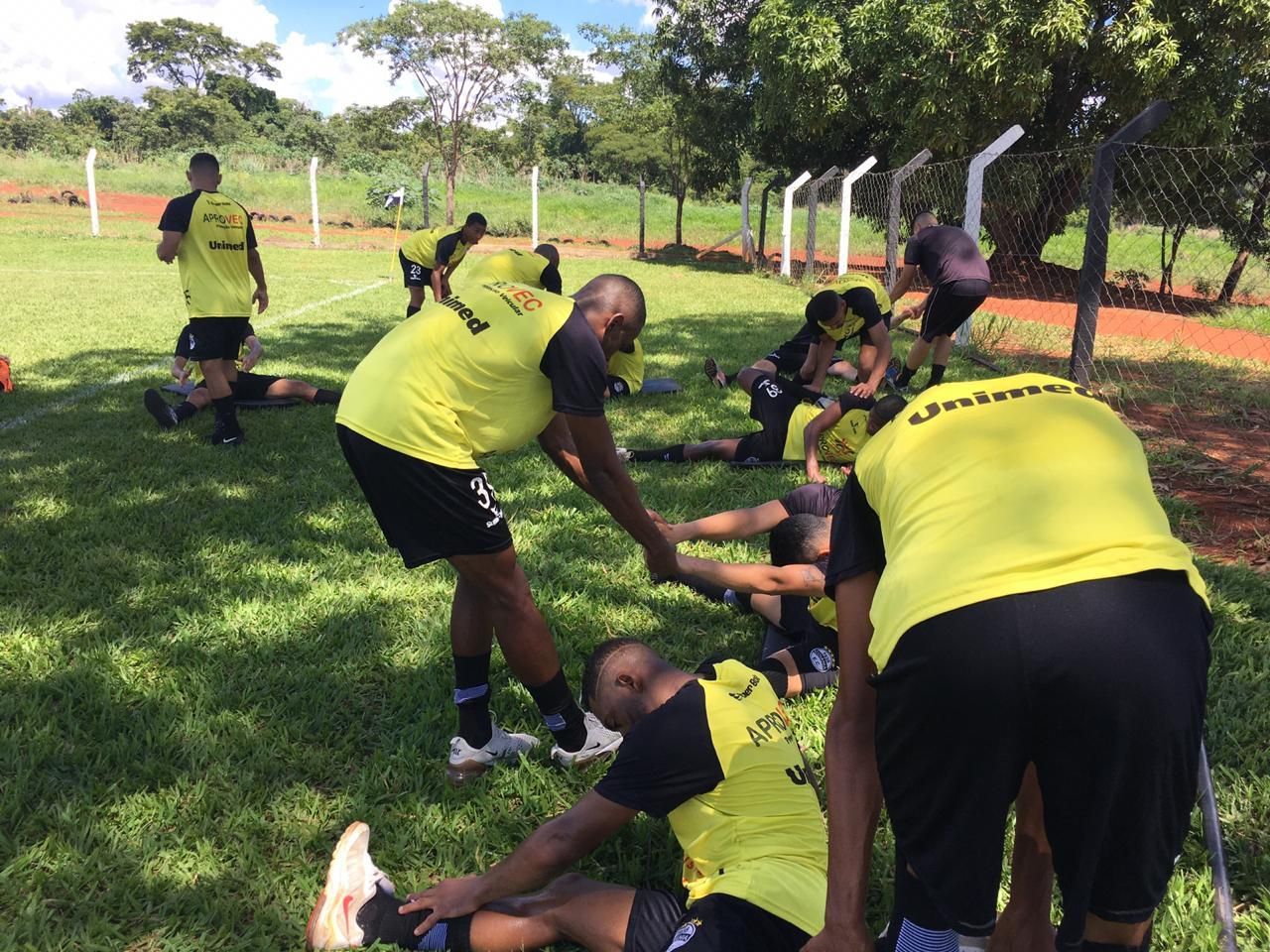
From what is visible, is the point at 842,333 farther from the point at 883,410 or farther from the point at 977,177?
the point at 883,410

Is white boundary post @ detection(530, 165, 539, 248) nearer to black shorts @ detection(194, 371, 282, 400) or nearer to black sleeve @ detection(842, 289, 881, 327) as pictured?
Answer: black shorts @ detection(194, 371, 282, 400)

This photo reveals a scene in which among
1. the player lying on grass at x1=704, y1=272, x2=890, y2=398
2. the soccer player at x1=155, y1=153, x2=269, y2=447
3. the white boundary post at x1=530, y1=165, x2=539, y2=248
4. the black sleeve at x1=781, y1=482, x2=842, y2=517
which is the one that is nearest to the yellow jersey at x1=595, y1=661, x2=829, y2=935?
the black sleeve at x1=781, y1=482, x2=842, y2=517

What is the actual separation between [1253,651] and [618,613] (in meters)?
2.42

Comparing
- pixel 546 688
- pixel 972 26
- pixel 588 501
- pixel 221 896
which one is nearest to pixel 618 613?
pixel 546 688

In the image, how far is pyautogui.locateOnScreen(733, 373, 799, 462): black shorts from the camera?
5430 mm

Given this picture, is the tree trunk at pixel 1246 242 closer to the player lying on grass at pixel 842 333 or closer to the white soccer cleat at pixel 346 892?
the player lying on grass at pixel 842 333

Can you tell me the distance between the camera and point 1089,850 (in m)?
1.18

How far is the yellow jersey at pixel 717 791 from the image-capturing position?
1.95 metres

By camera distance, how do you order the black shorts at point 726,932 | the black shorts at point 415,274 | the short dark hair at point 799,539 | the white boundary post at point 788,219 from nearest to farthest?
the black shorts at point 726,932
the short dark hair at point 799,539
the black shorts at point 415,274
the white boundary post at point 788,219

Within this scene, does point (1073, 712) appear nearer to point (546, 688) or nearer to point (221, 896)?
point (546, 688)

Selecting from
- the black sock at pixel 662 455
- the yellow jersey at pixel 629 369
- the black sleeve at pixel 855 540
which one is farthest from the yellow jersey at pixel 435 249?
the black sleeve at pixel 855 540

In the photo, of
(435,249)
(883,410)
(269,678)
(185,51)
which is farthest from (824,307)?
(185,51)

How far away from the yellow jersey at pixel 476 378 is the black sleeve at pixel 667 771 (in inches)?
34.1

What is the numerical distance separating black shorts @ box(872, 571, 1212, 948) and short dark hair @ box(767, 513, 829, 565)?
2174mm
